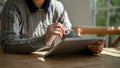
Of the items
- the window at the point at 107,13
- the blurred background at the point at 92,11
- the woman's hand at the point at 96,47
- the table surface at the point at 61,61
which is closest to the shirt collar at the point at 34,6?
the table surface at the point at 61,61

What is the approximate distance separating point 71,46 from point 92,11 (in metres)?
2.12

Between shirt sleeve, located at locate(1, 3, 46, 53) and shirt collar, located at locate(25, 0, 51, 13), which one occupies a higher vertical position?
shirt collar, located at locate(25, 0, 51, 13)

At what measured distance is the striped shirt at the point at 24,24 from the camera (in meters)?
1.36

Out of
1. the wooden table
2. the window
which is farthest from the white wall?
the wooden table

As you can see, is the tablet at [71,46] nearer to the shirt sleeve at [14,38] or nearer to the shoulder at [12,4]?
the shirt sleeve at [14,38]

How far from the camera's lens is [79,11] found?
10.5 ft

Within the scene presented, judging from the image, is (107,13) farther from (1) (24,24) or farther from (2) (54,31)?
(2) (54,31)

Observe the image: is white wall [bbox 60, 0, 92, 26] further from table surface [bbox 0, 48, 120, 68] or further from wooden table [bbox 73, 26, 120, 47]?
table surface [bbox 0, 48, 120, 68]

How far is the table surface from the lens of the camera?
109 cm

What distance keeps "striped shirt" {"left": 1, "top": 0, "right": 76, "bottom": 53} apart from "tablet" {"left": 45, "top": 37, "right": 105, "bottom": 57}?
4.0 inches

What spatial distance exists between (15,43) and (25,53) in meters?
0.08

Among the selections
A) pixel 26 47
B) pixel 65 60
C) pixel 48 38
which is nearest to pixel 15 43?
pixel 26 47

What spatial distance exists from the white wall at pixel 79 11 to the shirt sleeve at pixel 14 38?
1701 mm

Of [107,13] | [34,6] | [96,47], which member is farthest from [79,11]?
[96,47]
